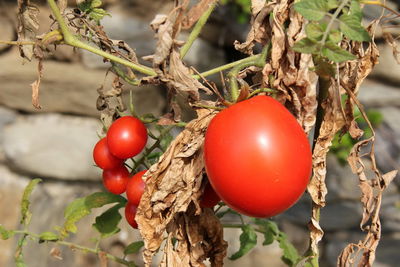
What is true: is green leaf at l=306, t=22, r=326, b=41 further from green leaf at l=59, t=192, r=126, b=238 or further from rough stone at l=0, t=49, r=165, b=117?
rough stone at l=0, t=49, r=165, b=117

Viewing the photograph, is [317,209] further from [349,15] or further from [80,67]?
[80,67]

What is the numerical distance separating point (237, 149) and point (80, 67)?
1.60 m

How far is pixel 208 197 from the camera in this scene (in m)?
0.53

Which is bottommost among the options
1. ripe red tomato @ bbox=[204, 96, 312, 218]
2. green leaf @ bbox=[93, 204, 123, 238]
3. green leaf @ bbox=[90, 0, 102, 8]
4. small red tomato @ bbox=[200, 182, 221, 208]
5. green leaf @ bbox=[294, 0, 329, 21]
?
green leaf @ bbox=[93, 204, 123, 238]

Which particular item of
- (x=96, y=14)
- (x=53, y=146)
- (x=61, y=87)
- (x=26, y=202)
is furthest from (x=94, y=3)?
(x=53, y=146)

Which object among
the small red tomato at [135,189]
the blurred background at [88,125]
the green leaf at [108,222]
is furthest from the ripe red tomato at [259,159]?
the blurred background at [88,125]

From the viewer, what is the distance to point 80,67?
1.95 meters

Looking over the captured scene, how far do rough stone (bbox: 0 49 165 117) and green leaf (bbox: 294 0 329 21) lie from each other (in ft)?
4.92

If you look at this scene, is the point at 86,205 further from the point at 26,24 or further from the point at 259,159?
the point at 259,159

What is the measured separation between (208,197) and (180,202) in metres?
0.04

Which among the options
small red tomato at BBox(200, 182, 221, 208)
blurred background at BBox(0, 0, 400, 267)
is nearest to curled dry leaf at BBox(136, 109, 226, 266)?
small red tomato at BBox(200, 182, 221, 208)

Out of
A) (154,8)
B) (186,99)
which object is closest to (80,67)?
(154,8)

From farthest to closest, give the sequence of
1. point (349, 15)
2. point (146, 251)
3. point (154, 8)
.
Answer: point (154, 8) < point (146, 251) < point (349, 15)

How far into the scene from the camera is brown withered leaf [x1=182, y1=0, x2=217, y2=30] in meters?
0.46
